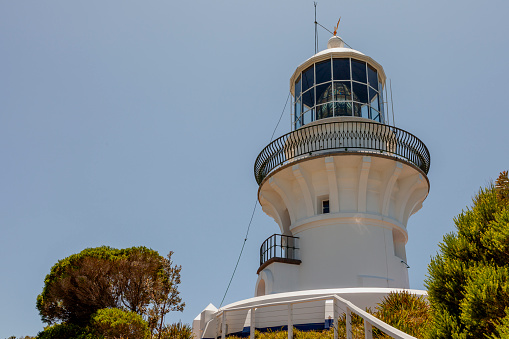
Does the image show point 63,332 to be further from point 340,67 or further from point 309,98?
point 340,67

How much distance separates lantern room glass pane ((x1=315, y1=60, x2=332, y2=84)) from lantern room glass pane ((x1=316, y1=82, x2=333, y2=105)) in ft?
0.63

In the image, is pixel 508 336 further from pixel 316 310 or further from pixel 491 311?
pixel 316 310

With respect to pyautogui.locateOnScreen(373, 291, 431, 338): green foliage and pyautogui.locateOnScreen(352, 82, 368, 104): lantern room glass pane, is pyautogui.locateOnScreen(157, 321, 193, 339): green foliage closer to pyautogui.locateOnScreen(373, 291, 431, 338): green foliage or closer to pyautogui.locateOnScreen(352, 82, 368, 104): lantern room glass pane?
pyautogui.locateOnScreen(373, 291, 431, 338): green foliage

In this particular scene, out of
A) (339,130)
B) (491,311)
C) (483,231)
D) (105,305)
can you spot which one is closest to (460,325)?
(491,311)

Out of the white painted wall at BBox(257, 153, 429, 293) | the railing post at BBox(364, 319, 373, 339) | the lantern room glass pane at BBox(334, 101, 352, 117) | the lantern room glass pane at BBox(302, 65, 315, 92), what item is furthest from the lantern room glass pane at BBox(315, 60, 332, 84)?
the railing post at BBox(364, 319, 373, 339)

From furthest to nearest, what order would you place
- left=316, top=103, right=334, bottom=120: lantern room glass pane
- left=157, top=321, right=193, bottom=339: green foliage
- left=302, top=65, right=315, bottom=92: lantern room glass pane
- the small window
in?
left=302, top=65, right=315, bottom=92: lantern room glass pane < left=316, top=103, right=334, bottom=120: lantern room glass pane < the small window < left=157, top=321, right=193, bottom=339: green foliage

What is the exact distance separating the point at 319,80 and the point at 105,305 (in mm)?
10390

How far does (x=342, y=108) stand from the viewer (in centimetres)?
1614

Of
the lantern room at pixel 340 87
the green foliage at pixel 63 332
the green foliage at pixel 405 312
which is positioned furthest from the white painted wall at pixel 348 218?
the green foliage at pixel 63 332

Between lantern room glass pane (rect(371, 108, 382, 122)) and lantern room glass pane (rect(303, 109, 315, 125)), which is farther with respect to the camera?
lantern room glass pane (rect(303, 109, 315, 125))

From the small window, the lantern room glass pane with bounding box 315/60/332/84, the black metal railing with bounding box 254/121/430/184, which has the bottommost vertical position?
the small window

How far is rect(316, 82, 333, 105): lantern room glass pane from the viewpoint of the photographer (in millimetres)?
16578

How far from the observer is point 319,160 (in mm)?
14914

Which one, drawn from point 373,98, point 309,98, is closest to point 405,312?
point 373,98
